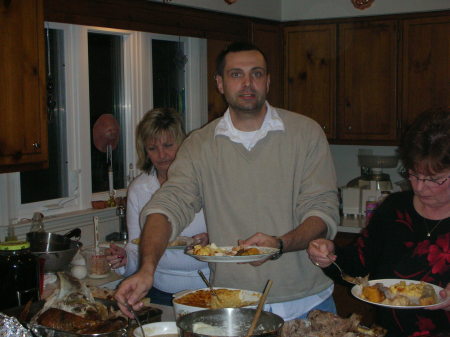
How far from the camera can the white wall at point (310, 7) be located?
414 cm

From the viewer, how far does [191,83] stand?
4273 mm

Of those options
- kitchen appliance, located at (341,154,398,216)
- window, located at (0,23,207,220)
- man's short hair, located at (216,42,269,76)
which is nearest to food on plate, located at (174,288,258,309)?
man's short hair, located at (216,42,269,76)

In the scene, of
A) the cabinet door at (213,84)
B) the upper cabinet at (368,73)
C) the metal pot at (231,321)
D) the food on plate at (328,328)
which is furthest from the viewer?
the upper cabinet at (368,73)

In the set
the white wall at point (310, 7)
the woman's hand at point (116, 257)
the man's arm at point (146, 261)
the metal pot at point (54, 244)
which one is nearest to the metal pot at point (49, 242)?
the metal pot at point (54, 244)

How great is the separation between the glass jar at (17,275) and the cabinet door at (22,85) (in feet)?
2.62

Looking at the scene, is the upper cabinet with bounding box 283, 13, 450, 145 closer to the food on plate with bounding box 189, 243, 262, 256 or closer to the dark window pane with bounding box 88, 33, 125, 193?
the dark window pane with bounding box 88, 33, 125, 193

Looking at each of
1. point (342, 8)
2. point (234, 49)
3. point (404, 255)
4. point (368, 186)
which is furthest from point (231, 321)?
point (342, 8)

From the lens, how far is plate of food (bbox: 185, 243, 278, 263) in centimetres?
187

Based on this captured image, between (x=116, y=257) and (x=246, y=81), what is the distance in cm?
115

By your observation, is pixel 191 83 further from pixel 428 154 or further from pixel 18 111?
pixel 428 154

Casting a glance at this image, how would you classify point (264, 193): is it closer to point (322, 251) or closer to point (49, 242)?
point (322, 251)

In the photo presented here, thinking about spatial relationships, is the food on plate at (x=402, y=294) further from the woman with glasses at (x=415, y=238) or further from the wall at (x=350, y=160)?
the wall at (x=350, y=160)

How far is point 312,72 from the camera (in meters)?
4.61

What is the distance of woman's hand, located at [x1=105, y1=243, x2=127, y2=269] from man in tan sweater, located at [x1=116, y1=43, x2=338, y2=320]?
0.79 m
